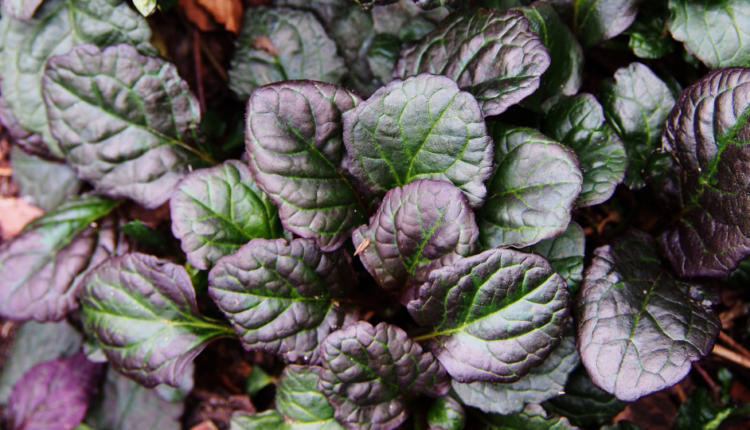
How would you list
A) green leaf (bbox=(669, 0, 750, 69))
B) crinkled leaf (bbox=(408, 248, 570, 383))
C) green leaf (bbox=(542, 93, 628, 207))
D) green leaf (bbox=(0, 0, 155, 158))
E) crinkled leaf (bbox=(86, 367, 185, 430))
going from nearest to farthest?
1. crinkled leaf (bbox=(408, 248, 570, 383))
2. green leaf (bbox=(542, 93, 628, 207))
3. green leaf (bbox=(669, 0, 750, 69))
4. green leaf (bbox=(0, 0, 155, 158))
5. crinkled leaf (bbox=(86, 367, 185, 430))

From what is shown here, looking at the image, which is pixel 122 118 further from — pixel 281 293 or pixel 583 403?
pixel 583 403

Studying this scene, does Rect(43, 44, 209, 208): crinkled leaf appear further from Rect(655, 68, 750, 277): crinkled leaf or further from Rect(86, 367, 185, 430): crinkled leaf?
Rect(655, 68, 750, 277): crinkled leaf

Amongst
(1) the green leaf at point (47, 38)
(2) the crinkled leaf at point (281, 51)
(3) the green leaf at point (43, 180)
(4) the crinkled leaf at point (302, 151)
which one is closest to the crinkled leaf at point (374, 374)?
(4) the crinkled leaf at point (302, 151)

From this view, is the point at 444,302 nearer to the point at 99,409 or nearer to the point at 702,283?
the point at 702,283

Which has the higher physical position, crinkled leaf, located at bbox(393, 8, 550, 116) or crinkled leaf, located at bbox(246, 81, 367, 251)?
crinkled leaf, located at bbox(393, 8, 550, 116)

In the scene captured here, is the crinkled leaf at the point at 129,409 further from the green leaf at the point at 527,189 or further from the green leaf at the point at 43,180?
the green leaf at the point at 527,189

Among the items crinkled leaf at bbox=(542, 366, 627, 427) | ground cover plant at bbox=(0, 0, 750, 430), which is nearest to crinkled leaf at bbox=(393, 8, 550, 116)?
ground cover plant at bbox=(0, 0, 750, 430)

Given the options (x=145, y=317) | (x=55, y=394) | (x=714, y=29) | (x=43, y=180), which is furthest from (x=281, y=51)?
(x=55, y=394)
